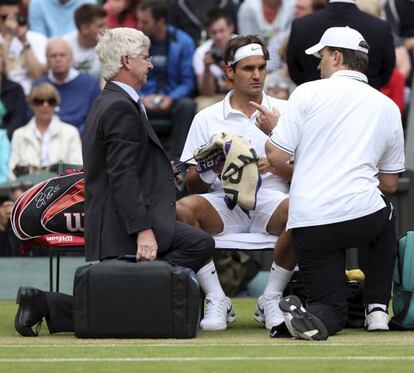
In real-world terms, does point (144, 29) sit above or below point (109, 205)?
above

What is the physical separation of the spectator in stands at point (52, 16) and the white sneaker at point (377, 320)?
7.49 meters

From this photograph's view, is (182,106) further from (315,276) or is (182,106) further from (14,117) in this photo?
(315,276)

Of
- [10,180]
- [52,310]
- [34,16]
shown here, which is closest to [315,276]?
[52,310]

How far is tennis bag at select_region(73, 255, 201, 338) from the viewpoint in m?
7.54

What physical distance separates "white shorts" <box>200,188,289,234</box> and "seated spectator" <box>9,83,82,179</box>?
4245mm

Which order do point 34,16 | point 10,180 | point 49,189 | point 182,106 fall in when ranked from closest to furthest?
1. point 49,189
2. point 10,180
3. point 182,106
4. point 34,16

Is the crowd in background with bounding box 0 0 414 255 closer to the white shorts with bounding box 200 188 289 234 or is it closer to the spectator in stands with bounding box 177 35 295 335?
the spectator in stands with bounding box 177 35 295 335

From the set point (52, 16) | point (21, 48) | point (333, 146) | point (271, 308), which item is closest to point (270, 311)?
point (271, 308)

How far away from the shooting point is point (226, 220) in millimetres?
8617

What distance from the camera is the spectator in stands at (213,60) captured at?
13750 mm

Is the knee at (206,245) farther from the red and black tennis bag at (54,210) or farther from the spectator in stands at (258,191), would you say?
the red and black tennis bag at (54,210)

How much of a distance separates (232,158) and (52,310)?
1394 millimetres

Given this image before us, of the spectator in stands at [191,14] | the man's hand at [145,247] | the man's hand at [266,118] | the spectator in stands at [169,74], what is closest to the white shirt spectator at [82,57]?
the spectator in stands at [169,74]

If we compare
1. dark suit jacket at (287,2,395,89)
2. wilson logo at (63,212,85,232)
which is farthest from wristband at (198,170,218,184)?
dark suit jacket at (287,2,395,89)
